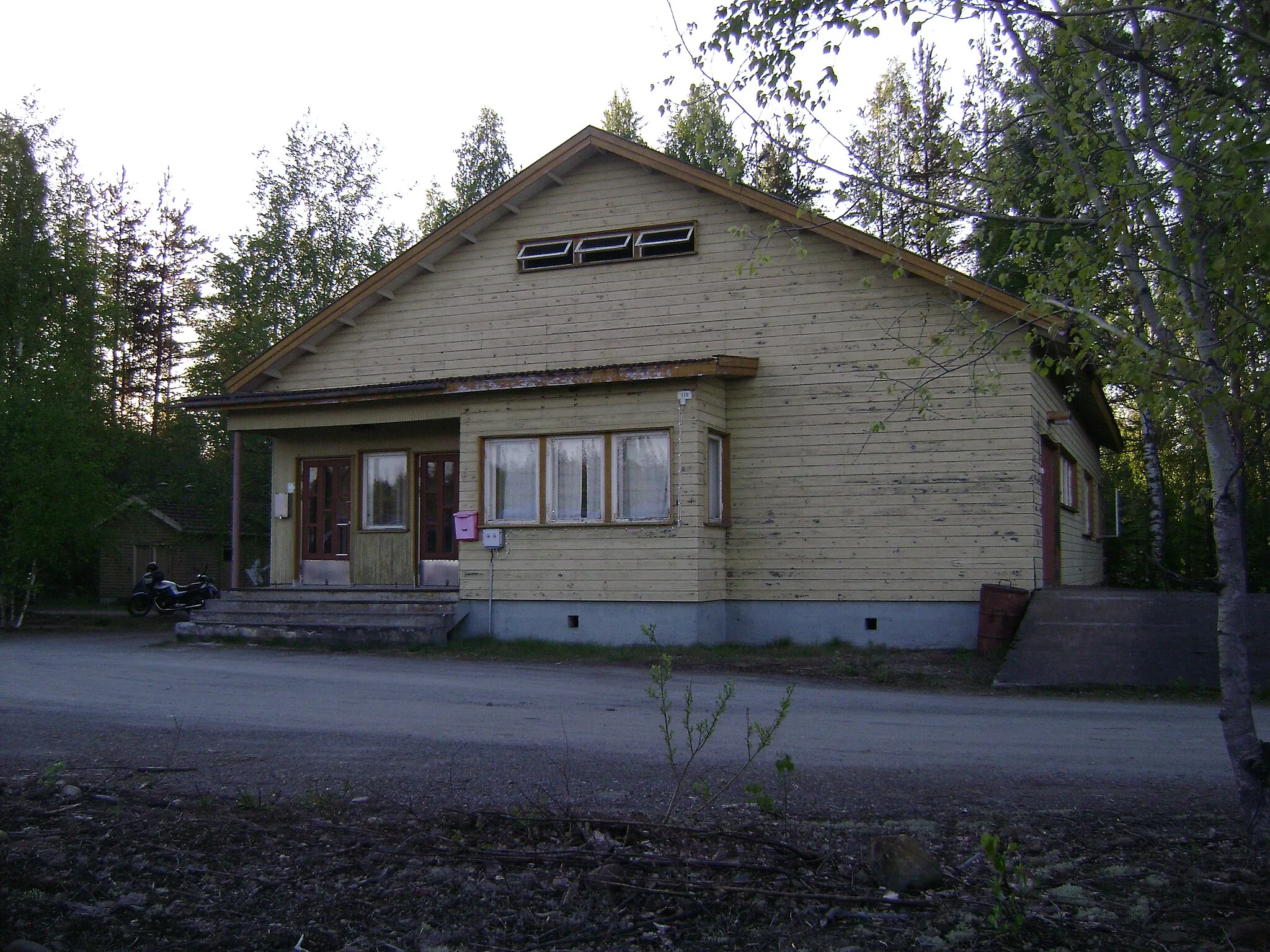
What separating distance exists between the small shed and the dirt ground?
97.3ft

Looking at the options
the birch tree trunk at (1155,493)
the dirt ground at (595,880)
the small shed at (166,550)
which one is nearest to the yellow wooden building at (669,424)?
the birch tree trunk at (1155,493)

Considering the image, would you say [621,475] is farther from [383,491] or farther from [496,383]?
[383,491]

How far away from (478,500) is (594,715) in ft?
23.2

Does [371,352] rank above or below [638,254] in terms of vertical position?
below

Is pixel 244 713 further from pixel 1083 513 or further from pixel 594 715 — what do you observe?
pixel 1083 513

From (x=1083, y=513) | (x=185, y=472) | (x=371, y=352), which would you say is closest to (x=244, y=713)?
(x=371, y=352)

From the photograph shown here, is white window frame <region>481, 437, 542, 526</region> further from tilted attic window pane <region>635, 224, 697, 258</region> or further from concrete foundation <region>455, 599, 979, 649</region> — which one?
tilted attic window pane <region>635, 224, 697, 258</region>

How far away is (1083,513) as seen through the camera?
21.6 metres

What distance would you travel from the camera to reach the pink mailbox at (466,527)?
16.2m

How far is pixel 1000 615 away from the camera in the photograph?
13.7 meters

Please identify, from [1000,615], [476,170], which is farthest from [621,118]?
[1000,615]

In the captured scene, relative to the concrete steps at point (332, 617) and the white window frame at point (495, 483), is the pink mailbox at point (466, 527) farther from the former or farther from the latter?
the concrete steps at point (332, 617)

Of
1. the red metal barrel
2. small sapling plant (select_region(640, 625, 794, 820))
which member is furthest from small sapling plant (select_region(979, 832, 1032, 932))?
the red metal barrel

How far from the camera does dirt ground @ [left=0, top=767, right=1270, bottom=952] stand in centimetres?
416
